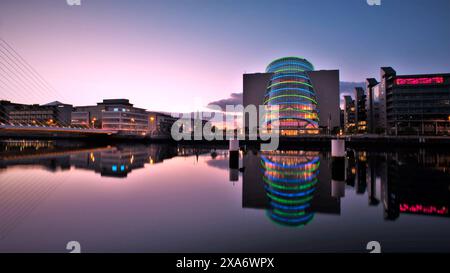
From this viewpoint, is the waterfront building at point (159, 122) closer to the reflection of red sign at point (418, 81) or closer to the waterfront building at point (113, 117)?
the waterfront building at point (113, 117)

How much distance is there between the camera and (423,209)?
929cm

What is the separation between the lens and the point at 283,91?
85500 millimetres

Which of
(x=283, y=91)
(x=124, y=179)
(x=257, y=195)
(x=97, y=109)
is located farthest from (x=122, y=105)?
(x=257, y=195)

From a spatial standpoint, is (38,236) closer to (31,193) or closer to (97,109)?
(31,193)

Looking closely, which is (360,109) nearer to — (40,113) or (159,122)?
(159,122)

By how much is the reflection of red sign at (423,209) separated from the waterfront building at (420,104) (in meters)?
87.0

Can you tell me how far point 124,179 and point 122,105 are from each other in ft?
360

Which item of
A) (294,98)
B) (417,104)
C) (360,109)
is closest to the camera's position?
(294,98)

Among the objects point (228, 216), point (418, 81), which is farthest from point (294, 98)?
point (228, 216)

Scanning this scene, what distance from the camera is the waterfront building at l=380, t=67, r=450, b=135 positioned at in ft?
269

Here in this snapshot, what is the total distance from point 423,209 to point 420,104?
9736 cm

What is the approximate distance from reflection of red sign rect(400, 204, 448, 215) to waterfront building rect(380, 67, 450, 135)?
87.0m

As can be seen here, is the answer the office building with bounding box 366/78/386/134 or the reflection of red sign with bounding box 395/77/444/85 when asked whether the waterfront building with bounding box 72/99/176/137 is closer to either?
the office building with bounding box 366/78/386/134

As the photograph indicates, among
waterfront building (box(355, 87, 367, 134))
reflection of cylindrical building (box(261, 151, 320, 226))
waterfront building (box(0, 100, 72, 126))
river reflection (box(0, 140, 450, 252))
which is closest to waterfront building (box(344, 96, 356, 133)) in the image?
waterfront building (box(355, 87, 367, 134))
